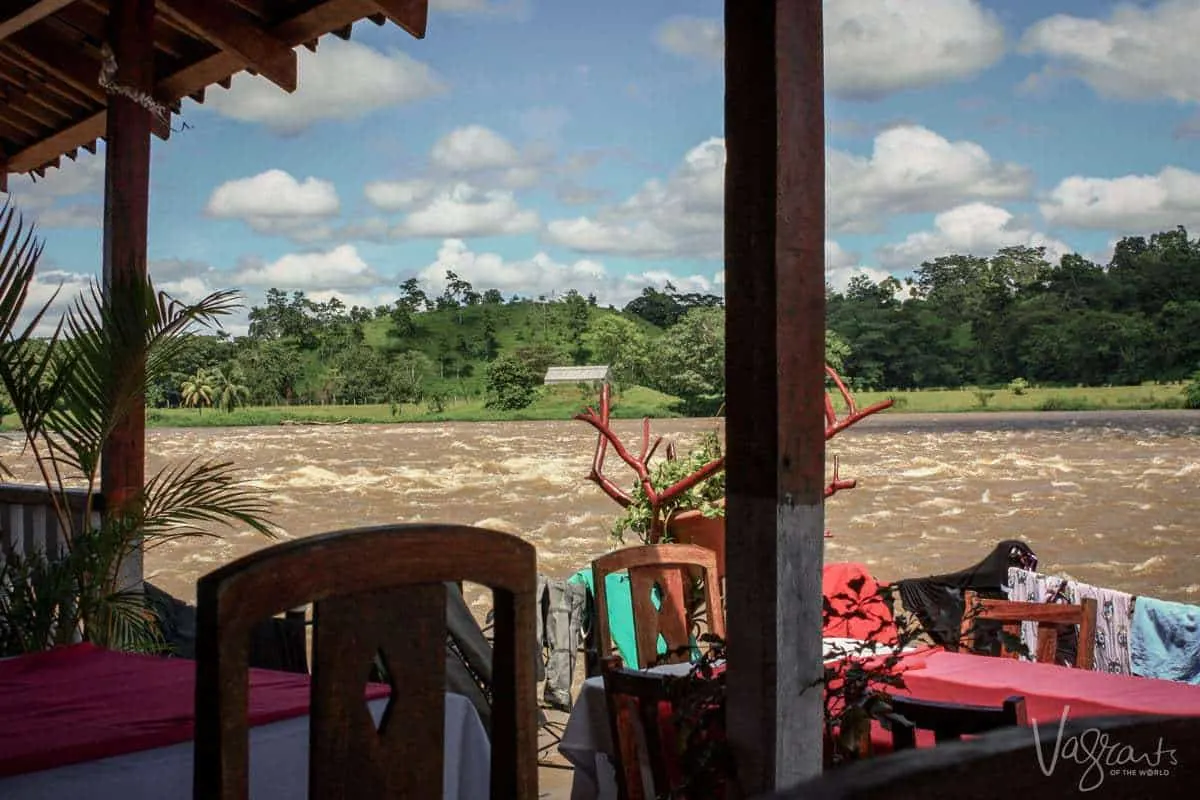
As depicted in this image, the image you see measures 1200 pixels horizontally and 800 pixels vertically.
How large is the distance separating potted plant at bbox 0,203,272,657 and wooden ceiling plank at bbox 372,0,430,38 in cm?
103

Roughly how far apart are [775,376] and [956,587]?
2.43 meters

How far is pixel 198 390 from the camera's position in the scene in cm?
3959

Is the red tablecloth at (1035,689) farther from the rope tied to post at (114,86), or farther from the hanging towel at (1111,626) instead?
the rope tied to post at (114,86)

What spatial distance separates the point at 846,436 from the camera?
3506cm

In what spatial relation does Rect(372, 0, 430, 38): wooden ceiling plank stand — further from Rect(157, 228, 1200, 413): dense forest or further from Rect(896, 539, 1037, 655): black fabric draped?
Rect(157, 228, 1200, 413): dense forest

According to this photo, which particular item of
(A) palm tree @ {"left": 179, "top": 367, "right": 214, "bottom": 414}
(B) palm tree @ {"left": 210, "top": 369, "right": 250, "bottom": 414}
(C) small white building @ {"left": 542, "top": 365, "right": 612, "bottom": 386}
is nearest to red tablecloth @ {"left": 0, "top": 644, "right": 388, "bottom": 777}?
(C) small white building @ {"left": 542, "top": 365, "right": 612, "bottom": 386}

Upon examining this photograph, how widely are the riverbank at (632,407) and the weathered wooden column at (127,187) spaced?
1136 inches

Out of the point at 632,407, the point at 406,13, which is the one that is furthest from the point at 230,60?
the point at 632,407

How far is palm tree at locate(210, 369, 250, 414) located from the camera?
39.4 m

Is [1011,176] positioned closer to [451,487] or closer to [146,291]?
[451,487]

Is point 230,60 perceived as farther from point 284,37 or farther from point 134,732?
point 134,732

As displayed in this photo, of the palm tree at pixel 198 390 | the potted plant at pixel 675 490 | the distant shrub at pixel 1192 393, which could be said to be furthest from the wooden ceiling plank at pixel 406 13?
the palm tree at pixel 198 390

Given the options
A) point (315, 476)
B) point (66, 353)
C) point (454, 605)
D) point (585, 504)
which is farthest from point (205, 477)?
point (315, 476)

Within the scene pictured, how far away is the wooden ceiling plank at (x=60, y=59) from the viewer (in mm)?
4480
